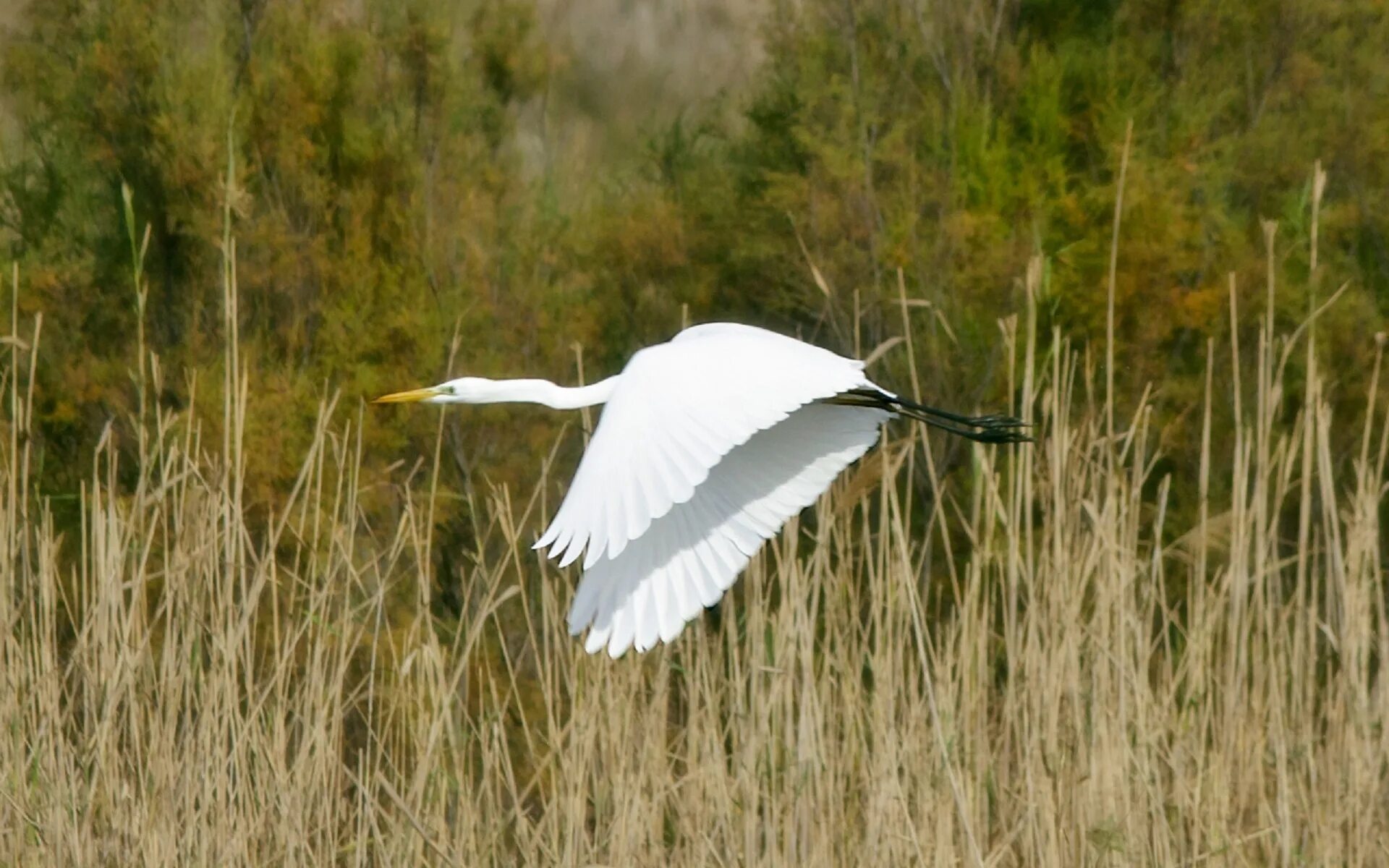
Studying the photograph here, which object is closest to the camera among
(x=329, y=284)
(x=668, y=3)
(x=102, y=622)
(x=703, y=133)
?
(x=102, y=622)

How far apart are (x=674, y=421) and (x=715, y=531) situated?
0.92 feet

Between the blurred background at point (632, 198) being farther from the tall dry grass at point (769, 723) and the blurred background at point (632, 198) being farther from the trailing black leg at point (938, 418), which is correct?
the trailing black leg at point (938, 418)

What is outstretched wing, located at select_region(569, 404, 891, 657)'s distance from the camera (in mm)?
2109

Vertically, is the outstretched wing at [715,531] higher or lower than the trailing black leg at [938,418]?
lower

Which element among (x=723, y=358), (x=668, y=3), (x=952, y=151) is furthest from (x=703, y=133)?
(x=668, y=3)

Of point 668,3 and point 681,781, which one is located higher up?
point 668,3

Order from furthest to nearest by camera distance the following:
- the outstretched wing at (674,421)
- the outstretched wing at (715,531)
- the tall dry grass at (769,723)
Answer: the tall dry grass at (769,723) < the outstretched wing at (715,531) < the outstretched wing at (674,421)

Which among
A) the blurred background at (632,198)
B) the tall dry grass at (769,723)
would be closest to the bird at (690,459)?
the tall dry grass at (769,723)

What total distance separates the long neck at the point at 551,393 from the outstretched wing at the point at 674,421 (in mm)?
80

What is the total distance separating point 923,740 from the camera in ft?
8.98

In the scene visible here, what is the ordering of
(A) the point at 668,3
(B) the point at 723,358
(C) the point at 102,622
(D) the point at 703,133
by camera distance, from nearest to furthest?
1. (B) the point at 723,358
2. (C) the point at 102,622
3. (D) the point at 703,133
4. (A) the point at 668,3

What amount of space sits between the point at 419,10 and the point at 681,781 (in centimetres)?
284

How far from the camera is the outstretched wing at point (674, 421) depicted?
1893 mm

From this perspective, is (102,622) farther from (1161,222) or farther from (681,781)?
(1161,222)
